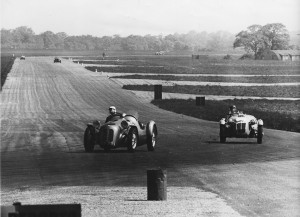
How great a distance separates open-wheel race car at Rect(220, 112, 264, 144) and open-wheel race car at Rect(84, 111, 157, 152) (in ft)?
13.5

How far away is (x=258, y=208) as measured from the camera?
16312 millimetres

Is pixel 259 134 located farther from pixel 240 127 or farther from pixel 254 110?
pixel 254 110

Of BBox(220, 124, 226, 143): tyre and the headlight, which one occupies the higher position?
the headlight

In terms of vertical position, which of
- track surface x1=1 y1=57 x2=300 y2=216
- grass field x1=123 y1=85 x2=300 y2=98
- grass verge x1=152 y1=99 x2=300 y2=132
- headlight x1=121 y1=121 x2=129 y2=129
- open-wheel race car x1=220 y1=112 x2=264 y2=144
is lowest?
grass field x1=123 y1=85 x2=300 y2=98

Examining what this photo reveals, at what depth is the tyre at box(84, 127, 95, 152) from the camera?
2727cm

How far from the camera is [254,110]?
51.6 meters

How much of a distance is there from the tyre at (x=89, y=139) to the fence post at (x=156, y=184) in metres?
9.95

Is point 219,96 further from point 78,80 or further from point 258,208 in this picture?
point 258,208

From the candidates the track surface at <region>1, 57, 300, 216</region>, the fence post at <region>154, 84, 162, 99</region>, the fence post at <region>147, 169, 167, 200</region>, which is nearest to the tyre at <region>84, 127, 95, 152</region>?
the track surface at <region>1, 57, 300, 216</region>

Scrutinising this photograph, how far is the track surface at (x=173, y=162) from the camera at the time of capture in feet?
62.7

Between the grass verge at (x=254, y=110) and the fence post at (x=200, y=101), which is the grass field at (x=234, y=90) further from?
the fence post at (x=200, y=101)

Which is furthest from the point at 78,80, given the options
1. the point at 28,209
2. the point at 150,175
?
the point at 28,209

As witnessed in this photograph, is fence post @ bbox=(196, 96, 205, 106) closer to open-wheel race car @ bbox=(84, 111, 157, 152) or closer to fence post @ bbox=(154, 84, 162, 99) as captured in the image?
fence post @ bbox=(154, 84, 162, 99)

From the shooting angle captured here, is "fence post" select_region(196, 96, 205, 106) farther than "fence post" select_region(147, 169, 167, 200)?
Yes
